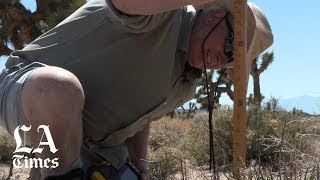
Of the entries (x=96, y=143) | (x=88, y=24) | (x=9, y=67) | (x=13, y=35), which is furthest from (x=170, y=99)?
(x=13, y=35)

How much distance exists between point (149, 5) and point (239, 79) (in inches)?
30.1

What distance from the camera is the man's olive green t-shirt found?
2.46 m

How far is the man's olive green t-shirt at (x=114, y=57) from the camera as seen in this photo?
8.07 ft

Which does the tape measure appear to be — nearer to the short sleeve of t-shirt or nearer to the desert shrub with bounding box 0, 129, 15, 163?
the short sleeve of t-shirt

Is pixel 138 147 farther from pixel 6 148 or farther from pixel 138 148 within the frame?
pixel 6 148

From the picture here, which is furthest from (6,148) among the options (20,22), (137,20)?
(20,22)

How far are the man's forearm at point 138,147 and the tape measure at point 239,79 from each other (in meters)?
0.82

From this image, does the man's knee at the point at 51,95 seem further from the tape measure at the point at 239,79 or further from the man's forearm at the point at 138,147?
the man's forearm at the point at 138,147

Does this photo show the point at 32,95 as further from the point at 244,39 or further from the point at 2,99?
the point at 244,39

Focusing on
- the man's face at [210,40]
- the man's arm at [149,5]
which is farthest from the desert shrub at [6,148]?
the man's arm at [149,5]

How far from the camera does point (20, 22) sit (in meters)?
15.2

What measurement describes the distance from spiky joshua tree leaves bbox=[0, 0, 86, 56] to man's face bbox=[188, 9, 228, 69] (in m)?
12.4

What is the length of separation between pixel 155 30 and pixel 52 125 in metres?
0.76

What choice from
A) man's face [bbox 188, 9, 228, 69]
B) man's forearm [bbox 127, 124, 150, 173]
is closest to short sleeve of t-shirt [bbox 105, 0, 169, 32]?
man's face [bbox 188, 9, 228, 69]
